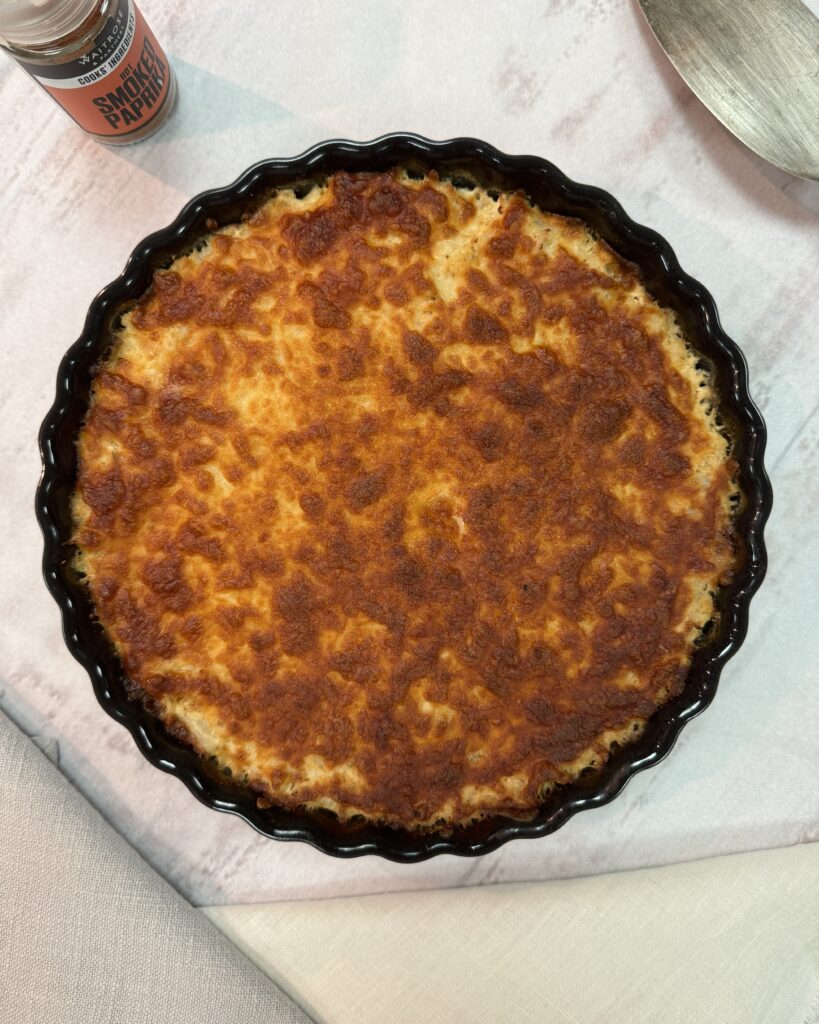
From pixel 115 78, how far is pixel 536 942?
240 centimetres

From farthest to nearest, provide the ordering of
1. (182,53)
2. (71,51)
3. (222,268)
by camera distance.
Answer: (182,53)
(222,268)
(71,51)

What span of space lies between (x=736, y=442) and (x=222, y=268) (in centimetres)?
124

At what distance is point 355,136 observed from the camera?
204 centimetres

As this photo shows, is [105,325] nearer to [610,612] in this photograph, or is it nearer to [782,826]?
[610,612]

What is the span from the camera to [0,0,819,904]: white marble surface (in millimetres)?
2025

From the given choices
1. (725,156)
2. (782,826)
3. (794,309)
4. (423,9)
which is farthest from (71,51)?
(782,826)

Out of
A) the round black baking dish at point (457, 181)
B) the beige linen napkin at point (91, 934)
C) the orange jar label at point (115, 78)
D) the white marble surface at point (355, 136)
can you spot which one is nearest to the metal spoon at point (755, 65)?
the white marble surface at point (355, 136)

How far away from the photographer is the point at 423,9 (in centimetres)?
203

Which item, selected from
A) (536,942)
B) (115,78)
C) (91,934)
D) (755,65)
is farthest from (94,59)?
(536,942)

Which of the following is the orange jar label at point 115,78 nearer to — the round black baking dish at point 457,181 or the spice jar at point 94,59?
the spice jar at point 94,59

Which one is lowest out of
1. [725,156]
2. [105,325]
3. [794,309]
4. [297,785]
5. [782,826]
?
[297,785]

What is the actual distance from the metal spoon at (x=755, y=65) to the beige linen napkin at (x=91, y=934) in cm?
243

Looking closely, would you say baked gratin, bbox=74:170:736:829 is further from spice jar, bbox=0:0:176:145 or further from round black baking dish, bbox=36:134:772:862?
spice jar, bbox=0:0:176:145

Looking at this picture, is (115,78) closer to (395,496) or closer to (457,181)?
(457,181)
